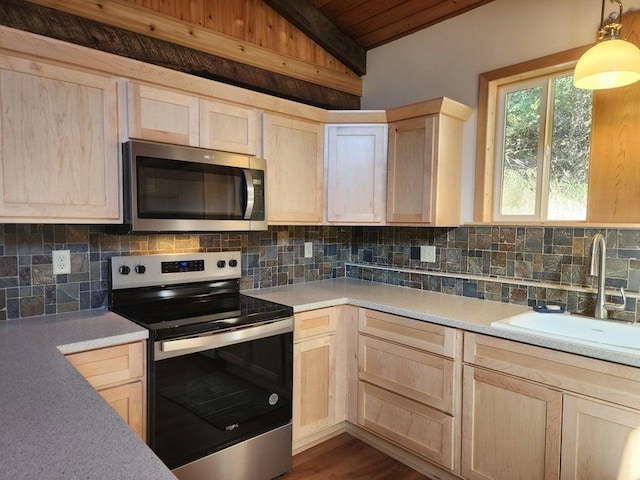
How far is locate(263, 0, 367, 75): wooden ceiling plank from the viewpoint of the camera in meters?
2.71

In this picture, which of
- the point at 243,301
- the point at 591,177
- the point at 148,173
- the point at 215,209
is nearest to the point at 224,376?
the point at 243,301

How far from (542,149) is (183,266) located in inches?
82.8

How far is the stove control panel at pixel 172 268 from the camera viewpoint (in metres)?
2.12

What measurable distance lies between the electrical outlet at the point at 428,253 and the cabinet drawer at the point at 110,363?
1801 millimetres

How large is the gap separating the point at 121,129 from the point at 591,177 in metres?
2.23

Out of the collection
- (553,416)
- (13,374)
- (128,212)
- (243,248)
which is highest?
(128,212)

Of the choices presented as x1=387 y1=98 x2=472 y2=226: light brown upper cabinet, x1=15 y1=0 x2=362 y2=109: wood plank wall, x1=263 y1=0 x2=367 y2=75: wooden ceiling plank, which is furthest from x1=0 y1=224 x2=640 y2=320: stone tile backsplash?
x1=263 y1=0 x2=367 y2=75: wooden ceiling plank

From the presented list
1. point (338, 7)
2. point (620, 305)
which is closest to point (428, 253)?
point (620, 305)

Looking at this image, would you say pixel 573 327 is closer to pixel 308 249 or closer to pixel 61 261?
pixel 308 249

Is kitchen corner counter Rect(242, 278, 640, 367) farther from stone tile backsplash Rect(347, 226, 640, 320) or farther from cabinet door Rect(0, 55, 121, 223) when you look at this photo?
cabinet door Rect(0, 55, 121, 223)

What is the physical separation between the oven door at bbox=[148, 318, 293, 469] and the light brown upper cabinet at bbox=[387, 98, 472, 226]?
3.32 ft

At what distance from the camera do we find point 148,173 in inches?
74.4

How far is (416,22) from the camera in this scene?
2.71 meters

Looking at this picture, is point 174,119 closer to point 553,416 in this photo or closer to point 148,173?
point 148,173
